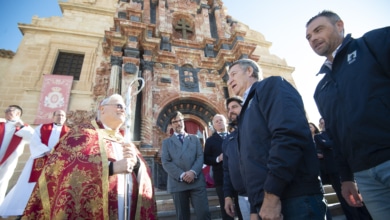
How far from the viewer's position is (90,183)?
1772 mm

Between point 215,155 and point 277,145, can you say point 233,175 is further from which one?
point 277,145

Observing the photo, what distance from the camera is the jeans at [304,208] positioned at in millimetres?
1229

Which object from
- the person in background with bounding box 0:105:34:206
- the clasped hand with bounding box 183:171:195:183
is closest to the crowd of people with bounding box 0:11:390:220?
the clasped hand with bounding box 183:171:195:183

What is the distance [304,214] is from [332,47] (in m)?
1.57

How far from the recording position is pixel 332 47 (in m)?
1.90

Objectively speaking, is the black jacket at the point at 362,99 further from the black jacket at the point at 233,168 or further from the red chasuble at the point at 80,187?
the red chasuble at the point at 80,187

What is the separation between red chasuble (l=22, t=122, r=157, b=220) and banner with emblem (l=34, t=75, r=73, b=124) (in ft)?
19.7

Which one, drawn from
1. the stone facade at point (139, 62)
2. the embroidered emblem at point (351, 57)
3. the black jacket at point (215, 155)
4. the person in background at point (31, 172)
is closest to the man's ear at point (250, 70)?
the embroidered emblem at point (351, 57)

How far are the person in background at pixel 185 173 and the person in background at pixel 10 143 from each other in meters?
3.42

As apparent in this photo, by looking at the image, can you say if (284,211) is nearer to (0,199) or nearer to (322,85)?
(322,85)

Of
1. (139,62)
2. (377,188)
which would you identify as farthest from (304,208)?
(139,62)

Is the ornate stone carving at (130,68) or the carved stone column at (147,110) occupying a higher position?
the ornate stone carving at (130,68)

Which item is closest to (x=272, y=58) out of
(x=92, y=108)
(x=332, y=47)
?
(x=92, y=108)

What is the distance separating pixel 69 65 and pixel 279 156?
9.59m
